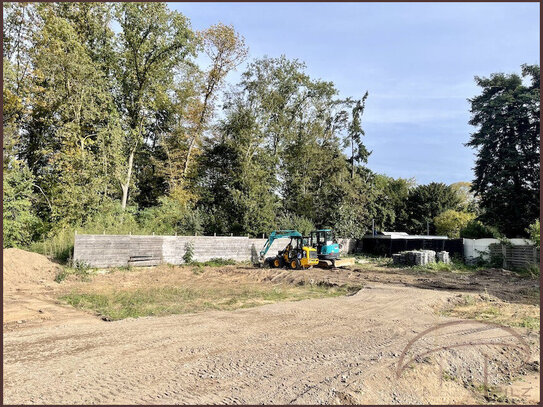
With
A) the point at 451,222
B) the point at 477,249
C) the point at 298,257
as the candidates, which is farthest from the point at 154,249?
the point at 451,222

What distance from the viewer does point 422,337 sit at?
7309 mm

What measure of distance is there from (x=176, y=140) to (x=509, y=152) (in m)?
26.8

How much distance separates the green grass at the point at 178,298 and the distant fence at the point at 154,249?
5.38 metres

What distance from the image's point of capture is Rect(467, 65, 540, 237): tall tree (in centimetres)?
2878

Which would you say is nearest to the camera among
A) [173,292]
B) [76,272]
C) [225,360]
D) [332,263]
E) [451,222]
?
[225,360]

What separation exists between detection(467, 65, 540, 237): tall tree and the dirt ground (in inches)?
920

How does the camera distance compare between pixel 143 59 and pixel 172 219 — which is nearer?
pixel 172 219

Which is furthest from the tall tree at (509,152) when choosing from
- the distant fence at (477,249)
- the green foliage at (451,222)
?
the green foliage at (451,222)

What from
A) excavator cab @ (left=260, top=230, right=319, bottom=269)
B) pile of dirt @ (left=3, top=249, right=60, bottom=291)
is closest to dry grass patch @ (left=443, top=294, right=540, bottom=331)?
excavator cab @ (left=260, top=230, right=319, bottom=269)

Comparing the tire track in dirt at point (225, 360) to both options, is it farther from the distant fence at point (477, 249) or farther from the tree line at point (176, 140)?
the distant fence at point (477, 249)

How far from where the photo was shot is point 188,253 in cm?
2180

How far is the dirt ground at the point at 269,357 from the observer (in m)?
4.80

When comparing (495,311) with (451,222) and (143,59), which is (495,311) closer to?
(143,59)

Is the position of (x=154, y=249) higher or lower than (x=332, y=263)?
higher
